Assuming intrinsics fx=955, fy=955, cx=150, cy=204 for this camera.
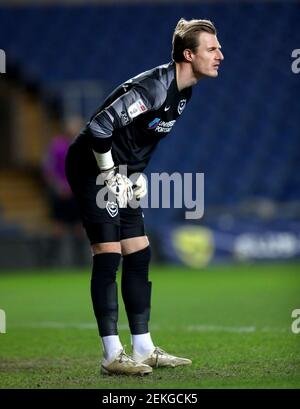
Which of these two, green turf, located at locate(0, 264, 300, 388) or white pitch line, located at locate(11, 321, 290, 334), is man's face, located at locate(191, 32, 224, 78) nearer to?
green turf, located at locate(0, 264, 300, 388)

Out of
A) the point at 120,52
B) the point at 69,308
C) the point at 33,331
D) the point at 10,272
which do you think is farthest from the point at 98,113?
the point at 120,52

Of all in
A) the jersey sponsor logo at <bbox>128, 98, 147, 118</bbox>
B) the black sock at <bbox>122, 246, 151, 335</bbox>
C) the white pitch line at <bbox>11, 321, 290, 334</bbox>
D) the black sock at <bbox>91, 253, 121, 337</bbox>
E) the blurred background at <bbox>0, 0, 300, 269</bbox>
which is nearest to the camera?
the jersey sponsor logo at <bbox>128, 98, 147, 118</bbox>

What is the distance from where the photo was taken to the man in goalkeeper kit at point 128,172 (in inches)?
192

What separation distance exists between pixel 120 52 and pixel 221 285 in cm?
863

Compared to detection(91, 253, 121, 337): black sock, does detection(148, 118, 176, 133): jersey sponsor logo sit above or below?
above

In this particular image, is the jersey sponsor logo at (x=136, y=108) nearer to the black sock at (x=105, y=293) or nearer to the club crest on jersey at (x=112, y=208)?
the club crest on jersey at (x=112, y=208)

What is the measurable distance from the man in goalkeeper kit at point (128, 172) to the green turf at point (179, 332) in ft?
0.90

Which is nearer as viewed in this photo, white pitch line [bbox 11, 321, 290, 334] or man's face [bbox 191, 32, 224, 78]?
man's face [bbox 191, 32, 224, 78]

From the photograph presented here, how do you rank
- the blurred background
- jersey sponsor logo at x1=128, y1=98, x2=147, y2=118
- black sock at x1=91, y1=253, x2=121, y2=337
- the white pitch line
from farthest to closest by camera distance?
the blurred background < the white pitch line < black sock at x1=91, y1=253, x2=121, y2=337 < jersey sponsor logo at x1=128, y1=98, x2=147, y2=118

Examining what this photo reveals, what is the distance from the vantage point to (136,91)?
486cm

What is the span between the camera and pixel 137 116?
16.2ft

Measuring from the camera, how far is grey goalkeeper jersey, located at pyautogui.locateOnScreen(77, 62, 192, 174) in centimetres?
484

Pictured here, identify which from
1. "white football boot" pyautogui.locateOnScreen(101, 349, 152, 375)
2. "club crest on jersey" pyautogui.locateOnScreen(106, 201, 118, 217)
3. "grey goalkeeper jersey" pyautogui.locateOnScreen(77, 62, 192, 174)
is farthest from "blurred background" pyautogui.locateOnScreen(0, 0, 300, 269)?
"white football boot" pyautogui.locateOnScreen(101, 349, 152, 375)

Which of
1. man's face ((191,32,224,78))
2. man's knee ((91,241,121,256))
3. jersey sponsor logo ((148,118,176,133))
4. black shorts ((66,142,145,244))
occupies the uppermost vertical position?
man's face ((191,32,224,78))
